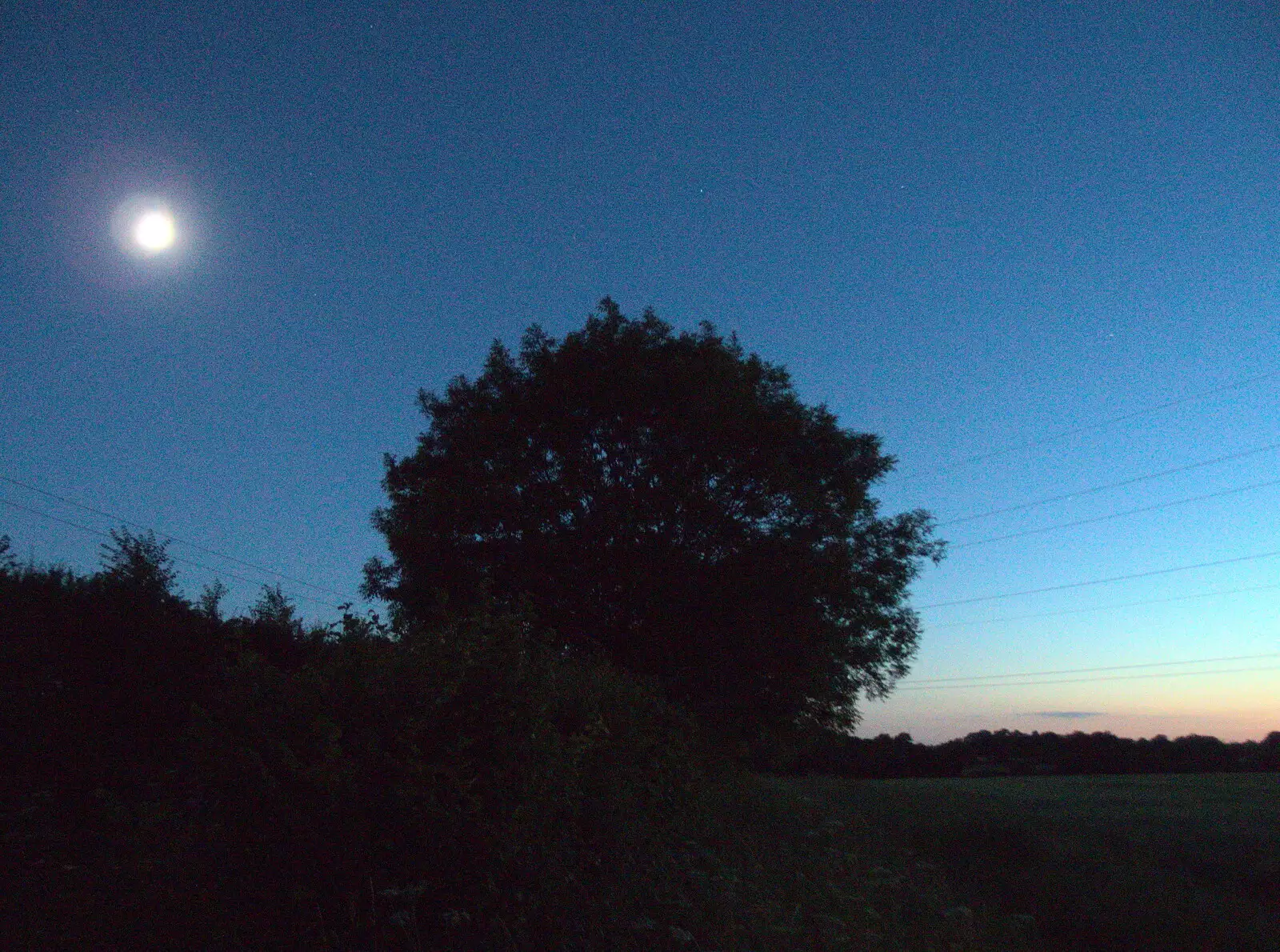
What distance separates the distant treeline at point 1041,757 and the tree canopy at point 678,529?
26474 mm

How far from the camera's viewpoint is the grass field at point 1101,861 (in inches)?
401

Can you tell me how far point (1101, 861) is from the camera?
1361 centimetres

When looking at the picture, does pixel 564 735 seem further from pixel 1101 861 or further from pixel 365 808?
pixel 1101 861

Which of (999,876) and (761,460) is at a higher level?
(761,460)

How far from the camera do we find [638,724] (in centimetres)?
1036

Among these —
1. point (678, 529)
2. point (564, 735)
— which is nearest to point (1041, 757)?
point (678, 529)

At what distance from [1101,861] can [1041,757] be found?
4898 cm

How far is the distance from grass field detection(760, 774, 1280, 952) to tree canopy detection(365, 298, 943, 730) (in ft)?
9.48

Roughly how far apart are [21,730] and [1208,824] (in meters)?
18.9

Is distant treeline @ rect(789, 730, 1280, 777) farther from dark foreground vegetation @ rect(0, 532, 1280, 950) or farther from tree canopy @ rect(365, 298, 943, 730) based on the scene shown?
dark foreground vegetation @ rect(0, 532, 1280, 950)

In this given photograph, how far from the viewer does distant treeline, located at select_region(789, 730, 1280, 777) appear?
4944cm

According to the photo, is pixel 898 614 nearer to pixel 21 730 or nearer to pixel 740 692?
pixel 740 692

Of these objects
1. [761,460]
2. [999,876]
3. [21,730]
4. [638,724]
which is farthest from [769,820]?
[21,730]

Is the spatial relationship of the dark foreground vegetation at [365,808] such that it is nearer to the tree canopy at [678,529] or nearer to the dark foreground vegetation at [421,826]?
the dark foreground vegetation at [421,826]
